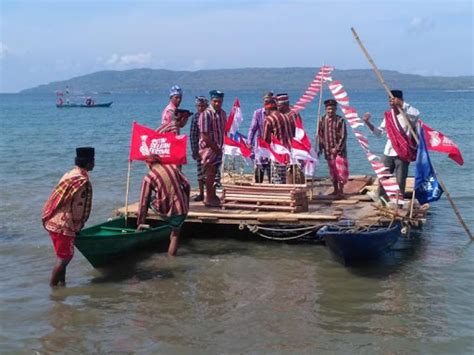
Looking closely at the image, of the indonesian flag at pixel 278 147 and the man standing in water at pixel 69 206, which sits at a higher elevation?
the indonesian flag at pixel 278 147

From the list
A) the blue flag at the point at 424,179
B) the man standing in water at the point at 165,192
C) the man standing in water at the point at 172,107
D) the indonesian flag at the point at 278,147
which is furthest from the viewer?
the indonesian flag at the point at 278,147

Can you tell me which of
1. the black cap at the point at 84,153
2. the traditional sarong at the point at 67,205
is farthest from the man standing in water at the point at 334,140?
the traditional sarong at the point at 67,205

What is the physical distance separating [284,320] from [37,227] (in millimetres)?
7071

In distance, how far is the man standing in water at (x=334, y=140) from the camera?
39.1 feet

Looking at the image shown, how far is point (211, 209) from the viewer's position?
11.6 meters

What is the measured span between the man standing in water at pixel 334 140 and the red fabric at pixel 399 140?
3.28 ft

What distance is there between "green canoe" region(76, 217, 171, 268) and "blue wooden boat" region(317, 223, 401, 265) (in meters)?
2.54

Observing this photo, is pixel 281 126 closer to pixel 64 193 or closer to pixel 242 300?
pixel 242 300

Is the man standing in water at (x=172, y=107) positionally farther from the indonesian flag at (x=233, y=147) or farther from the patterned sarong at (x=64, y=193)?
the patterned sarong at (x=64, y=193)

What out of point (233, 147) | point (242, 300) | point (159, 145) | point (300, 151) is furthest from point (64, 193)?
point (233, 147)

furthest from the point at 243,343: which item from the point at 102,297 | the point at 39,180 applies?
the point at 39,180

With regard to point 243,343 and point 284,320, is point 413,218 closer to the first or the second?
point 284,320

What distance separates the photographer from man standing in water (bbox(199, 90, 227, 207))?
37.5 ft

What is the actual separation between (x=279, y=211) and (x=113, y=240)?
2.89 metres
